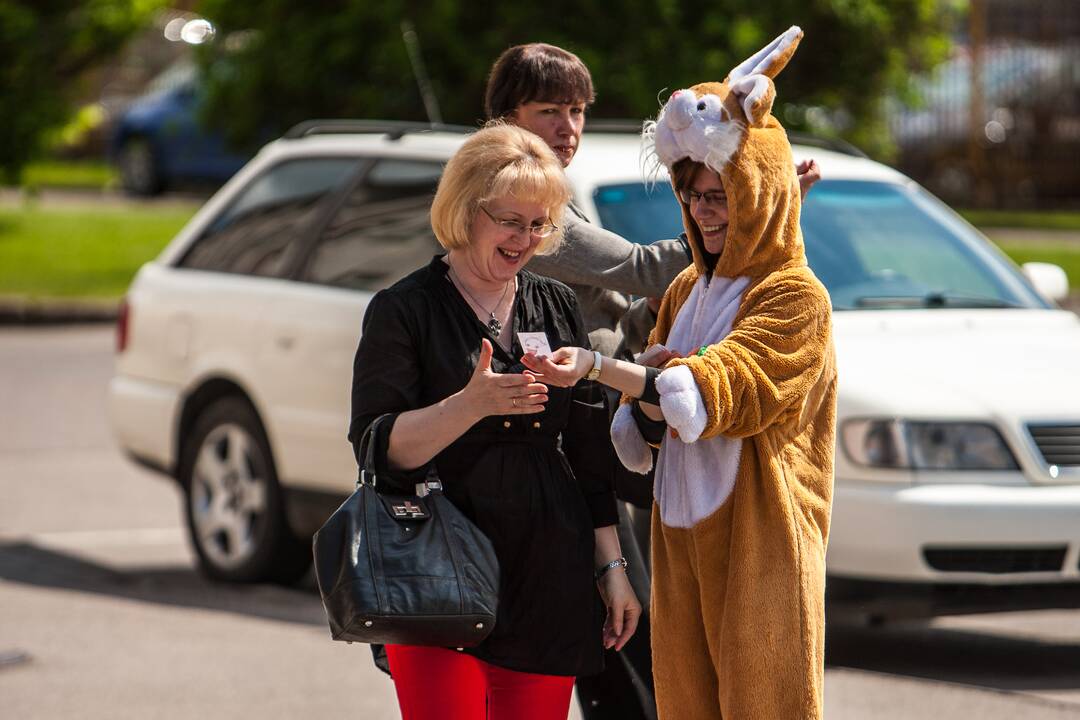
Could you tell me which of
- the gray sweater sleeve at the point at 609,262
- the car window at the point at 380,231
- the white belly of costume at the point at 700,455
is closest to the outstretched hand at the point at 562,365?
the white belly of costume at the point at 700,455

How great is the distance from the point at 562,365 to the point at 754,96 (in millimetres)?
604

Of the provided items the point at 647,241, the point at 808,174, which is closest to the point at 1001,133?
the point at 647,241

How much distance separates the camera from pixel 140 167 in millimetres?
26984

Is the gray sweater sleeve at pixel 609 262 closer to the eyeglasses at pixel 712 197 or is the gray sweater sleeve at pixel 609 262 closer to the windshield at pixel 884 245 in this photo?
the eyeglasses at pixel 712 197

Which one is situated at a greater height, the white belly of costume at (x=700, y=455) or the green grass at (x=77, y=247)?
the white belly of costume at (x=700, y=455)

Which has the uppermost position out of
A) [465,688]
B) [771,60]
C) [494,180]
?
[771,60]

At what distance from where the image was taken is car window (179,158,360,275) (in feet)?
25.6

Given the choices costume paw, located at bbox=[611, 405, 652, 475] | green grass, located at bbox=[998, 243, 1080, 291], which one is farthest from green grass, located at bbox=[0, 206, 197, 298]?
costume paw, located at bbox=[611, 405, 652, 475]

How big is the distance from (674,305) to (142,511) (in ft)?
20.6

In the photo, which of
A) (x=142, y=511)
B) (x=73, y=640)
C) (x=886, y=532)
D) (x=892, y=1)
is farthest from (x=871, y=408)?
(x=892, y=1)

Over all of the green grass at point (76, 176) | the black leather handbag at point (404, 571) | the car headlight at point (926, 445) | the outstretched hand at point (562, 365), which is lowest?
the green grass at point (76, 176)

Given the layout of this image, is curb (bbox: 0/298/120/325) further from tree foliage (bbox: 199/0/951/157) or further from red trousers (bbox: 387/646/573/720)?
red trousers (bbox: 387/646/573/720)

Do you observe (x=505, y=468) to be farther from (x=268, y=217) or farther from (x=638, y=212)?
(x=268, y=217)

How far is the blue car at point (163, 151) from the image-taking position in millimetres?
25938
